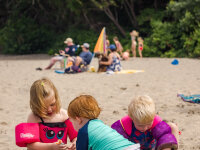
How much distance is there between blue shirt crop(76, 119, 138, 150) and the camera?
2.58 metres

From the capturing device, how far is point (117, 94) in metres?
8.27

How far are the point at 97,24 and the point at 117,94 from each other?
57.5 ft

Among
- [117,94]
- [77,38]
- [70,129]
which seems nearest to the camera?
[70,129]

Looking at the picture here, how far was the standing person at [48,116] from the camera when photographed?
2869mm

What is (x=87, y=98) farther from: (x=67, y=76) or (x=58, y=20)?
(x=58, y=20)

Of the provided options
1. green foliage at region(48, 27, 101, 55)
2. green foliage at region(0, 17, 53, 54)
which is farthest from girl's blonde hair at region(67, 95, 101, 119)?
green foliage at region(0, 17, 53, 54)

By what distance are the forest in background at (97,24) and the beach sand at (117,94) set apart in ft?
25.3

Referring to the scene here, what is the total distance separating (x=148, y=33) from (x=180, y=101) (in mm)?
15827

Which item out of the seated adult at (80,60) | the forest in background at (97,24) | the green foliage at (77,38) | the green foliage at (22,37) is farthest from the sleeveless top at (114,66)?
the green foliage at (22,37)

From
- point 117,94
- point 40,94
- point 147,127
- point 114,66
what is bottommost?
point 117,94

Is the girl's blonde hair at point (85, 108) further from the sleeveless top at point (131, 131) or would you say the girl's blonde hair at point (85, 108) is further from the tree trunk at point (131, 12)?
the tree trunk at point (131, 12)

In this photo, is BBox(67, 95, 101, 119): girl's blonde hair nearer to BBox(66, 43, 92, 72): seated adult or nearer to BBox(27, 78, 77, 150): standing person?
BBox(27, 78, 77, 150): standing person

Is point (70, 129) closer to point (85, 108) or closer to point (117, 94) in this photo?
point (85, 108)

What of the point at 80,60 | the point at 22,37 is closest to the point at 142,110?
the point at 80,60
